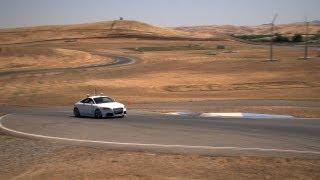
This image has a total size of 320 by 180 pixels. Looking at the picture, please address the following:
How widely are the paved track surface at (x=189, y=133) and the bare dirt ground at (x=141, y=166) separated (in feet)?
3.46

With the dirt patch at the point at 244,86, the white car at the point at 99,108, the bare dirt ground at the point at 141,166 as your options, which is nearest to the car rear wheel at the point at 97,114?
the white car at the point at 99,108

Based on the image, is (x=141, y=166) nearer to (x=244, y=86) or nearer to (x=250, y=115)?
(x=250, y=115)

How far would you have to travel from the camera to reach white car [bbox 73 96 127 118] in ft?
87.0

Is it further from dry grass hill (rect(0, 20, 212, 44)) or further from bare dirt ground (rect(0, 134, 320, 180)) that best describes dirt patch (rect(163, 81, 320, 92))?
dry grass hill (rect(0, 20, 212, 44))

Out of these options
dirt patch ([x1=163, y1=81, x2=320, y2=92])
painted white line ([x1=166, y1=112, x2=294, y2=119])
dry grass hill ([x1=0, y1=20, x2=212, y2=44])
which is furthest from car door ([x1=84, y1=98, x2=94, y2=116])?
dry grass hill ([x1=0, y1=20, x2=212, y2=44])

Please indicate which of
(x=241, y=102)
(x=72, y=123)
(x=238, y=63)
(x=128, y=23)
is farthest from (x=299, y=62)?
(x=128, y=23)

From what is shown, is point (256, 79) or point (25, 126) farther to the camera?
point (256, 79)

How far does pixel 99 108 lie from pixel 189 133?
865 cm

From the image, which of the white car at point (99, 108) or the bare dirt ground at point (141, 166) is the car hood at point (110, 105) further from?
the bare dirt ground at point (141, 166)

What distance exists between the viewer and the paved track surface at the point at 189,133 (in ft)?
51.3

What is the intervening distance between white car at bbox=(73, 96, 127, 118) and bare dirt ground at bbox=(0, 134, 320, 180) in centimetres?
1023

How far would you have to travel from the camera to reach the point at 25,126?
23.0 meters

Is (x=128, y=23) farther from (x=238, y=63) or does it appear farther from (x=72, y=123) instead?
(x=72, y=123)

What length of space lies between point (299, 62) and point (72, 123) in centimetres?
4259
